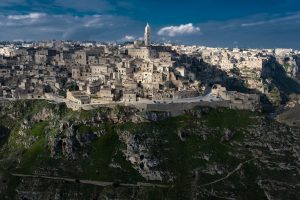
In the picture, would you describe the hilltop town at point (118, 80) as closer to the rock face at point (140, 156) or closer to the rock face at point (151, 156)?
the rock face at point (151, 156)

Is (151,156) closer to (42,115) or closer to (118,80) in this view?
(42,115)

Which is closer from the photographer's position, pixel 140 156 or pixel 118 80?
pixel 140 156

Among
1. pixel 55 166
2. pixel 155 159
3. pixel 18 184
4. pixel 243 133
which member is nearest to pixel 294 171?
pixel 243 133

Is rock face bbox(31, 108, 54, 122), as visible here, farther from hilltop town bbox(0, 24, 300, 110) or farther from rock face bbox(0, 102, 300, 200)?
hilltop town bbox(0, 24, 300, 110)

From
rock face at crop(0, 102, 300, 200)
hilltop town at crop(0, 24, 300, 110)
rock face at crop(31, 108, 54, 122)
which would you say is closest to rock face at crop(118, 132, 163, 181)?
rock face at crop(0, 102, 300, 200)

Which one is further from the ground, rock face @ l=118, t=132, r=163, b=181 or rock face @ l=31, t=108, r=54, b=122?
rock face @ l=31, t=108, r=54, b=122

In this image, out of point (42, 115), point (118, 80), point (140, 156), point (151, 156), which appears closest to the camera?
point (151, 156)

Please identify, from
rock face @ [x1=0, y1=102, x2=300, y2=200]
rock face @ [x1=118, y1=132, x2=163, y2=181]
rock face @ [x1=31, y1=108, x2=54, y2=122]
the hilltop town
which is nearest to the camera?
rock face @ [x1=0, y1=102, x2=300, y2=200]

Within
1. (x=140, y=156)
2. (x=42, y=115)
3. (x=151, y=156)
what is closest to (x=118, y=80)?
(x=42, y=115)

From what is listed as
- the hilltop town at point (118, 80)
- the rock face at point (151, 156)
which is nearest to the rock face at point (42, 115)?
the rock face at point (151, 156)

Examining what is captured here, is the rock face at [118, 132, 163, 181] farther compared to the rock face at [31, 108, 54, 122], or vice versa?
the rock face at [31, 108, 54, 122]

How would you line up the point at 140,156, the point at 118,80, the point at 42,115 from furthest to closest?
the point at 118,80 → the point at 42,115 → the point at 140,156
